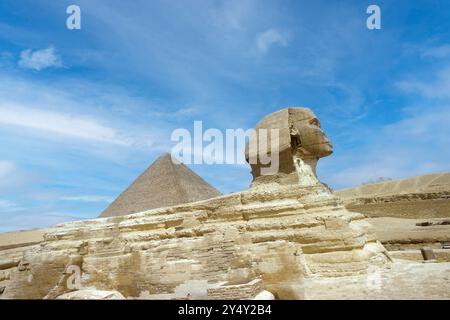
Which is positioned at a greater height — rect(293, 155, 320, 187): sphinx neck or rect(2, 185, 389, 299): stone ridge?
rect(293, 155, 320, 187): sphinx neck

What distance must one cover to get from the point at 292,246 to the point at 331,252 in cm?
68

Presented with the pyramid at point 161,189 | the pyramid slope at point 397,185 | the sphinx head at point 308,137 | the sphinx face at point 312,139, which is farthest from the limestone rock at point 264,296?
the pyramid slope at point 397,185

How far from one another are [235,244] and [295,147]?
2.44 metres

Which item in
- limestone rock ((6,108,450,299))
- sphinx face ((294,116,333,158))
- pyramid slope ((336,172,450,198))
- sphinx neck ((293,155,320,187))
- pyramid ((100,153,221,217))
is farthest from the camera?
pyramid slope ((336,172,450,198))

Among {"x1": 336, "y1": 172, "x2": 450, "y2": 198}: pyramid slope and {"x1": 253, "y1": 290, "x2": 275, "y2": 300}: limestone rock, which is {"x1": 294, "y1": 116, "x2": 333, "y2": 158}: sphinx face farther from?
{"x1": 336, "y1": 172, "x2": 450, "y2": 198}: pyramid slope

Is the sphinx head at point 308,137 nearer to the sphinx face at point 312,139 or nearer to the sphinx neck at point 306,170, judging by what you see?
the sphinx face at point 312,139

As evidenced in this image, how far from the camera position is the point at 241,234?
6969 millimetres

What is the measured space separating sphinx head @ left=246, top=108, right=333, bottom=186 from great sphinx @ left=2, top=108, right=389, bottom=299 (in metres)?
0.02

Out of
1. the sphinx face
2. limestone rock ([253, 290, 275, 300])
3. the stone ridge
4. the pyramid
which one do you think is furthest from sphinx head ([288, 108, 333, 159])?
the pyramid

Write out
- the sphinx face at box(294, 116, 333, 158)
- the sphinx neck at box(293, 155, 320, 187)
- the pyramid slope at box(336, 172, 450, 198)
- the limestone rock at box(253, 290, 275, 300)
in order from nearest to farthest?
the limestone rock at box(253, 290, 275, 300) < the sphinx neck at box(293, 155, 320, 187) < the sphinx face at box(294, 116, 333, 158) < the pyramid slope at box(336, 172, 450, 198)

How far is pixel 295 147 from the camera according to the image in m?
7.51

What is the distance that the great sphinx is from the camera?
19.9ft

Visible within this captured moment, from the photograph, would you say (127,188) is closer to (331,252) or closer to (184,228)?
(184,228)
